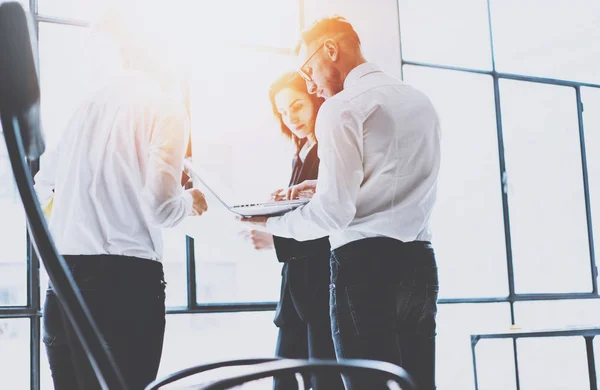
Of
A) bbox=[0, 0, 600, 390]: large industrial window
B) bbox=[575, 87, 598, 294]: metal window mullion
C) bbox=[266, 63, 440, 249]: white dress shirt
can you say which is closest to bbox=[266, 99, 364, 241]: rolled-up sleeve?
bbox=[266, 63, 440, 249]: white dress shirt

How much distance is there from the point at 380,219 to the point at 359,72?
1.54ft

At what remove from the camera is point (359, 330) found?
5.10ft

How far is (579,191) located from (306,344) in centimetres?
350

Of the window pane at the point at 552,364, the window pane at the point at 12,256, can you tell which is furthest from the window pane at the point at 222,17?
the window pane at the point at 552,364

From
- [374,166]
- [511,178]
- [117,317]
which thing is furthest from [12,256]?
[511,178]

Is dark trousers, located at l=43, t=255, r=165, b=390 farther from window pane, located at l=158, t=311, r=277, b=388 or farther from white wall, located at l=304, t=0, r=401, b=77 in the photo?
white wall, located at l=304, t=0, r=401, b=77

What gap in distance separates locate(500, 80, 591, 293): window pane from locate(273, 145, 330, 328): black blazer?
280cm

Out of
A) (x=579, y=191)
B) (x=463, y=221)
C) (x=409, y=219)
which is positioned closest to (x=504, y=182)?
(x=463, y=221)

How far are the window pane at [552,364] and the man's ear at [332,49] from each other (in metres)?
3.49

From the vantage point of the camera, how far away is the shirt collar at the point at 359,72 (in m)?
1.82

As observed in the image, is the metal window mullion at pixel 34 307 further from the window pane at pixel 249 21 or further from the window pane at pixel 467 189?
the window pane at pixel 467 189

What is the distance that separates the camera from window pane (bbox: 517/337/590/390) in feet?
15.4

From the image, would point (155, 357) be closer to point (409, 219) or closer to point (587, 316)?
point (409, 219)

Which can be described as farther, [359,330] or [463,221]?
[463,221]
